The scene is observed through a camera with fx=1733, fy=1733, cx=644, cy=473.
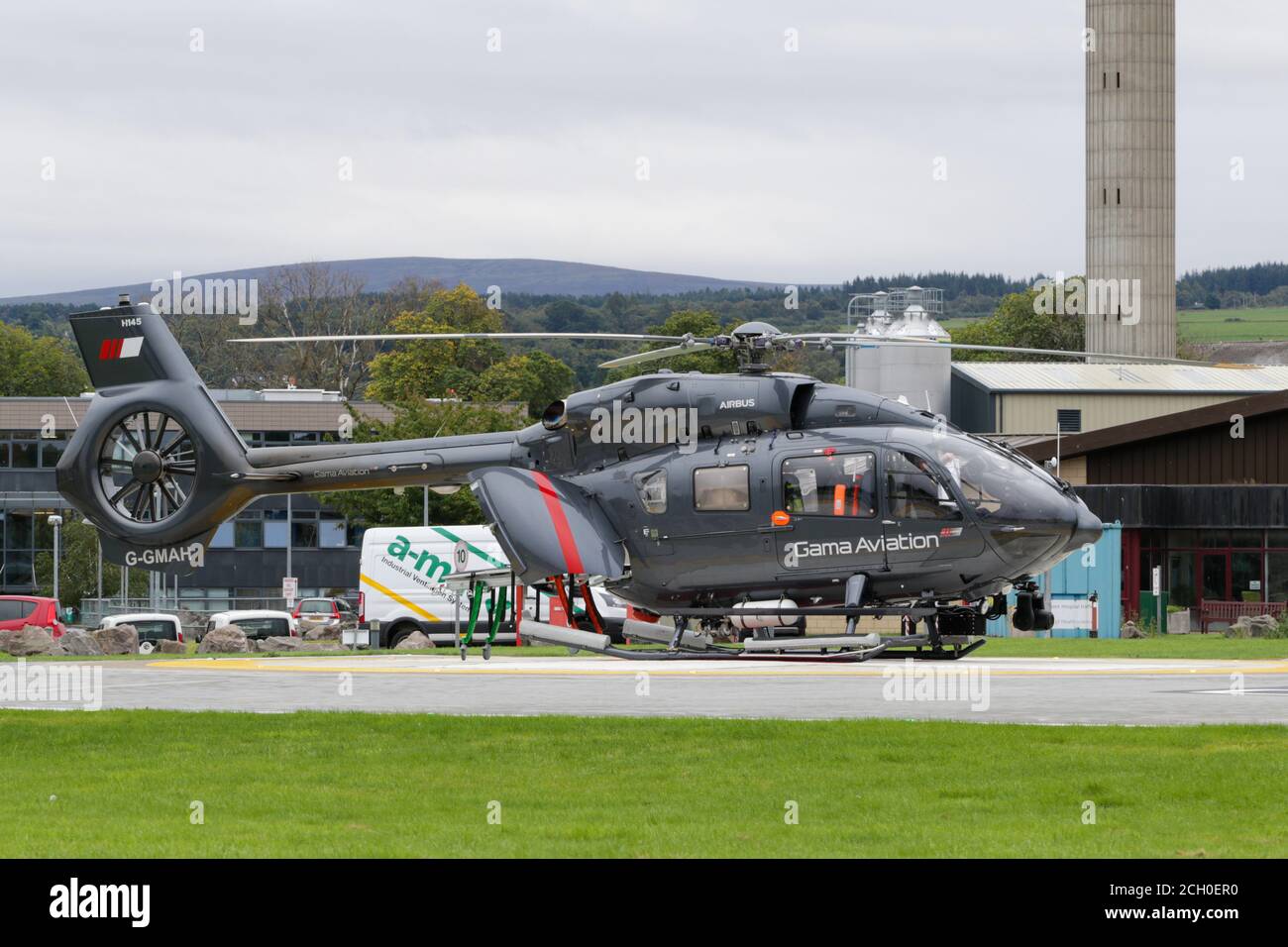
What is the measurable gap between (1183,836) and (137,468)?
1592 centimetres

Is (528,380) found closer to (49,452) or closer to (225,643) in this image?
(49,452)

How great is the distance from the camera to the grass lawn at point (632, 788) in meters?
14.0

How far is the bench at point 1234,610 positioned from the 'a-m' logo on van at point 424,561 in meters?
27.6

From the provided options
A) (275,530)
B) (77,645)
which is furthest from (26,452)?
(77,645)

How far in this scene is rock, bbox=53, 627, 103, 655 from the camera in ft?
160

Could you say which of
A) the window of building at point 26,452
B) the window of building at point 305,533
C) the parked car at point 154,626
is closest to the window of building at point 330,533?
the window of building at point 305,533

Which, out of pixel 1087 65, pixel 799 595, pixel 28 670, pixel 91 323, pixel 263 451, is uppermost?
pixel 1087 65

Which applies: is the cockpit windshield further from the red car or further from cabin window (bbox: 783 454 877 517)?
the red car

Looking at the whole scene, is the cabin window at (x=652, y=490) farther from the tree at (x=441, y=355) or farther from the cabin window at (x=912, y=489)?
the tree at (x=441, y=355)

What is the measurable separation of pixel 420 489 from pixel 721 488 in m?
51.4

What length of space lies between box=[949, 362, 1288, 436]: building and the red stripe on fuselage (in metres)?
63.3

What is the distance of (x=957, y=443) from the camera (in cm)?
2075

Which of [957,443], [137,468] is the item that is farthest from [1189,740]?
[137,468]
